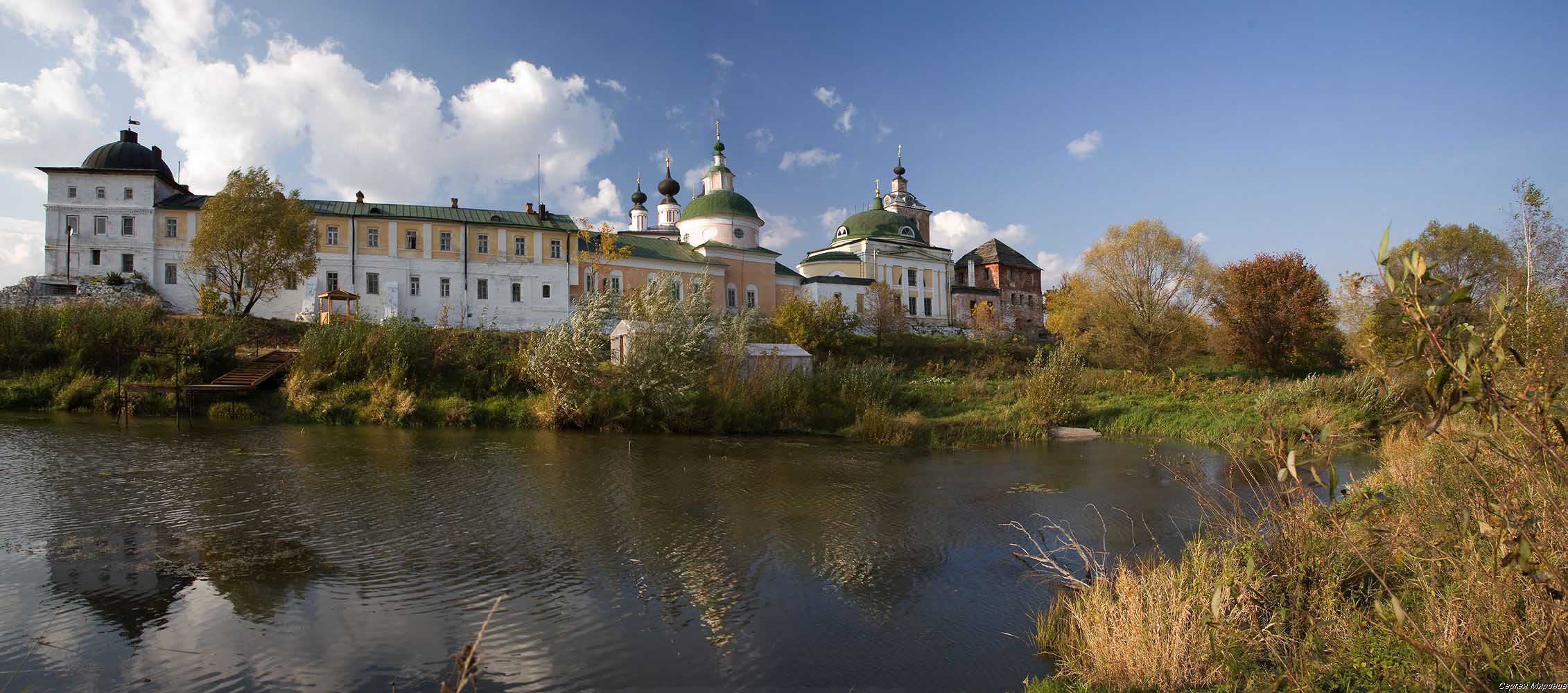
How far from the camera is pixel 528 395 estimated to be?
2175 cm

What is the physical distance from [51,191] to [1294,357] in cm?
5965

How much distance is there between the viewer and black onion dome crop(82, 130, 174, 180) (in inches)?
1481

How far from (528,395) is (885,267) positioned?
134ft

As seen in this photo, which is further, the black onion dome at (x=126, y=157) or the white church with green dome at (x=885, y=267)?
the white church with green dome at (x=885, y=267)

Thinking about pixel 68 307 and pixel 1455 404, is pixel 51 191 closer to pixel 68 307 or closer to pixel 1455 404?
pixel 68 307

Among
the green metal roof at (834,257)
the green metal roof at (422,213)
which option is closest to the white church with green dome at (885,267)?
the green metal roof at (834,257)

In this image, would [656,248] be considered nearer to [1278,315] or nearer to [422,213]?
[422,213]

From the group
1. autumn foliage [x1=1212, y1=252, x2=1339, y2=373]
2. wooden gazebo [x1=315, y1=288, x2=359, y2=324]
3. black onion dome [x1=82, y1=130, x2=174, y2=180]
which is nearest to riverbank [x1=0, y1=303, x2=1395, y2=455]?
wooden gazebo [x1=315, y1=288, x2=359, y2=324]

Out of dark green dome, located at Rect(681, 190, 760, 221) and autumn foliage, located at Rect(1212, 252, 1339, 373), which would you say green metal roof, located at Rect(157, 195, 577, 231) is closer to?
dark green dome, located at Rect(681, 190, 760, 221)

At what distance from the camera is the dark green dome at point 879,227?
6278 cm

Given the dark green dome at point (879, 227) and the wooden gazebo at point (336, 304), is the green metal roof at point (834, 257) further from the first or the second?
the wooden gazebo at point (336, 304)

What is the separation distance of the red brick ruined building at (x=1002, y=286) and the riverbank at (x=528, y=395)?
3906 cm

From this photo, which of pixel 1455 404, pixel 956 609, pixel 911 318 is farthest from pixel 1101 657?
pixel 911 318

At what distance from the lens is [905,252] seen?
2343 inches
